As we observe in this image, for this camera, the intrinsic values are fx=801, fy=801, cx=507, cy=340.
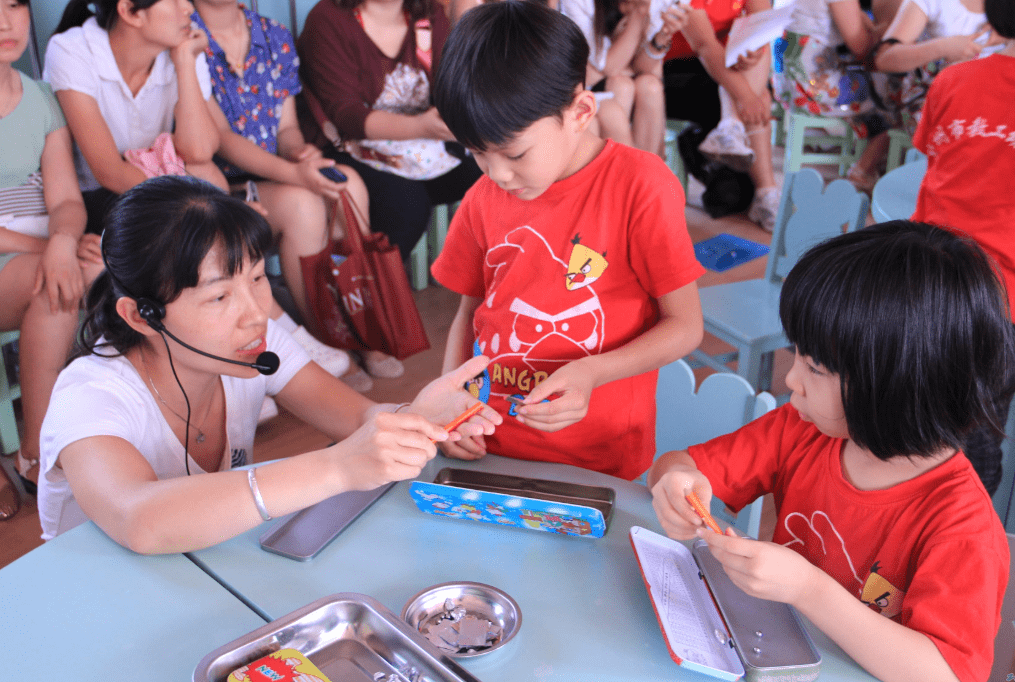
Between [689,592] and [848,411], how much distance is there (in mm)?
261

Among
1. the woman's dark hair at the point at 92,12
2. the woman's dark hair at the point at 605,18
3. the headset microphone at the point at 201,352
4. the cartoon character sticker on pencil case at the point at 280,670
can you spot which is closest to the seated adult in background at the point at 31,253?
the woman's dark hair at the point at 92,12

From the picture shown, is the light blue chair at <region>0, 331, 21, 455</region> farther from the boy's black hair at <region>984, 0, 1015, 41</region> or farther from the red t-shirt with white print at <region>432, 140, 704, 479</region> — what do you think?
the boy's black hair at <region>984, 0, 1015, 41</region>

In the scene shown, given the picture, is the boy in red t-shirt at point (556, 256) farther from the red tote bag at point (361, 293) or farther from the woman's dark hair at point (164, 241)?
the red tote bag at point (361, 293)

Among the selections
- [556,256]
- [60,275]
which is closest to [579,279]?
[556,256]

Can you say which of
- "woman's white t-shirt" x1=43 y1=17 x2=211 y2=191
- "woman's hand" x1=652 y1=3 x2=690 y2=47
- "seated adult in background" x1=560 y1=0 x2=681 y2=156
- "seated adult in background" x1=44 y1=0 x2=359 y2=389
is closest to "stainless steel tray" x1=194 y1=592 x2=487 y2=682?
"seated adult in background" x1=44 y1=0 x2=359 y2=389

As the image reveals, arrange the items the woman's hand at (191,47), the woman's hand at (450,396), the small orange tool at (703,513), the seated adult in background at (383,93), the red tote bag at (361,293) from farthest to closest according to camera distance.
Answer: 1. the seated adult in background at (383,93)
2. the red tote bag at (361,293)
3. the woman's hand at (191,47)
4. the woman's hand at (450,396)
5. the small orange tool at (703,513)

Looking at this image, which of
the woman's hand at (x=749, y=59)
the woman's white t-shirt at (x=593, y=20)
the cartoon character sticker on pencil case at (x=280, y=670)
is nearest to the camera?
the cartoon character sticker on pencil case at (x=280, y=670)

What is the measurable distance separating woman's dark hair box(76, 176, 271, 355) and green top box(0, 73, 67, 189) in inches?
46.6

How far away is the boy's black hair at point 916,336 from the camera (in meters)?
0.82

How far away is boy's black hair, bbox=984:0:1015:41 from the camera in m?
1.47

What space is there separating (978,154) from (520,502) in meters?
1.23

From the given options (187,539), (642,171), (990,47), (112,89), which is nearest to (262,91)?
(112,89)

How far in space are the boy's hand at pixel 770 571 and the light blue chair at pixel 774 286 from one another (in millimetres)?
1229

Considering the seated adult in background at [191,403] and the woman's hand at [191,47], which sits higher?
the woman's hand at [191,47]
